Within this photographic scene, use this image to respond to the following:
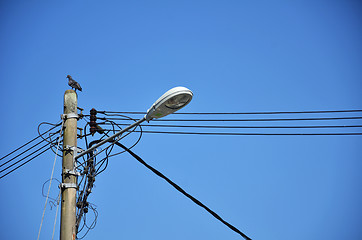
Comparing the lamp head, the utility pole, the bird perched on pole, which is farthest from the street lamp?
the bird perched on pole

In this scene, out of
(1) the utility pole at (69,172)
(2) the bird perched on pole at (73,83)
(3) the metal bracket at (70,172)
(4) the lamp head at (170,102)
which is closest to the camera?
(4) the lamp head at (170,102)

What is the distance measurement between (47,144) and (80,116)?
78 cm

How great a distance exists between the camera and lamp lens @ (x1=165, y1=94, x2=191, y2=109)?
4969 millimetres

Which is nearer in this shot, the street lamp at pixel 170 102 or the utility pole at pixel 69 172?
the street lamp at pixel 170 102

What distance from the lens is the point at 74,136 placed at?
236 inches

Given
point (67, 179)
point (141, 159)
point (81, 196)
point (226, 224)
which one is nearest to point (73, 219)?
point (67, 179)

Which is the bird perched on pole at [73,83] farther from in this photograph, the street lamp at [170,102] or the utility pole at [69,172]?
the street lamp at [170,102]

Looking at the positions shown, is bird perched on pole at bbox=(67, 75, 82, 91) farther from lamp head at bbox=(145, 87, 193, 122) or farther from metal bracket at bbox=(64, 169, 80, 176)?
lamp head at bbox=(145, 87, 193, 122)

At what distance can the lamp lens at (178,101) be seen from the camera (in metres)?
4.97

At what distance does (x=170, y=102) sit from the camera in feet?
16.5

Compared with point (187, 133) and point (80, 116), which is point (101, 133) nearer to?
point (80, 116)

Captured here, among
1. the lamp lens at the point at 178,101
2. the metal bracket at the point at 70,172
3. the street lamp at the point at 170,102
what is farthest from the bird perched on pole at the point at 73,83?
the lamp lens at the point at 178,101

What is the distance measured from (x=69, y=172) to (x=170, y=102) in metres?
1.80

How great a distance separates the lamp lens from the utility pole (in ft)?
5.56
